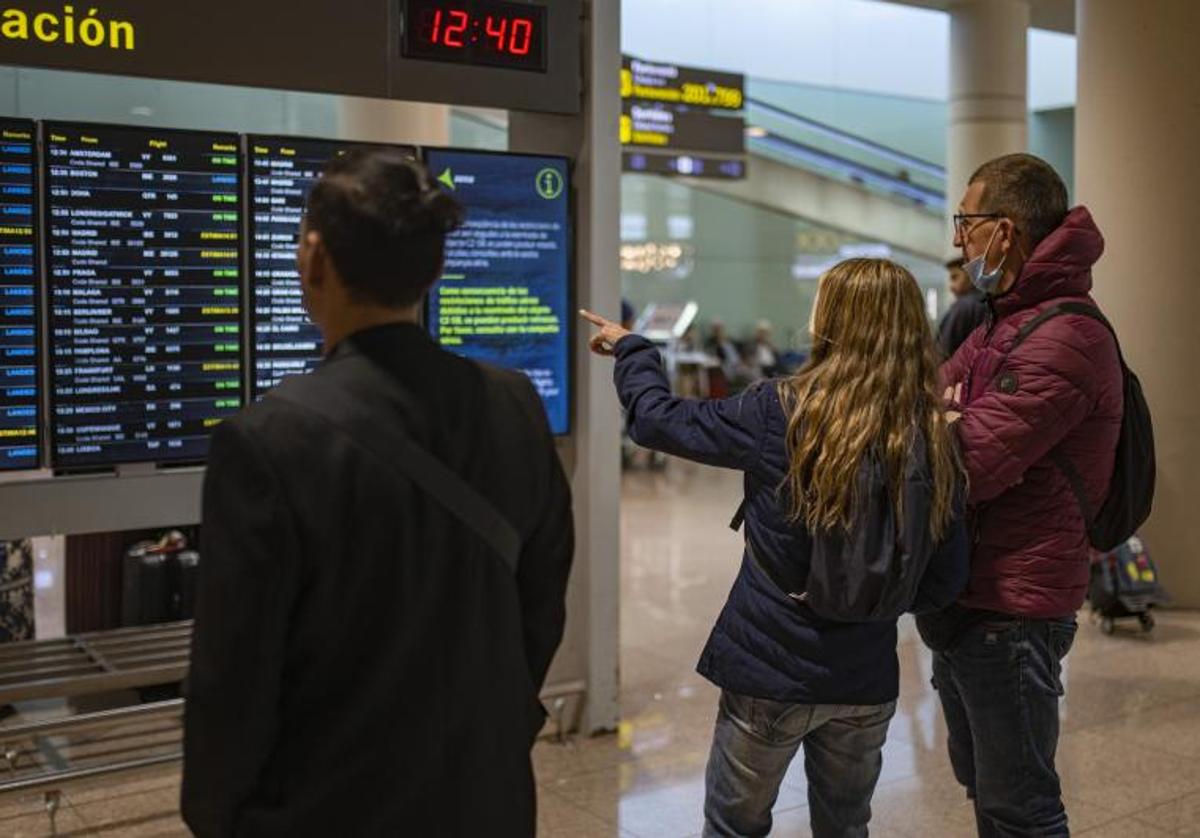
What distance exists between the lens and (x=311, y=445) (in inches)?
67.5

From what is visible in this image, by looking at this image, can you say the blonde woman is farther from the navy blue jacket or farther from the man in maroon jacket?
the man in maroon jacket

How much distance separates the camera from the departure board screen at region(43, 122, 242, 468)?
4.18 meters

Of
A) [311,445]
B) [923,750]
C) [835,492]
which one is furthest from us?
[923,750]

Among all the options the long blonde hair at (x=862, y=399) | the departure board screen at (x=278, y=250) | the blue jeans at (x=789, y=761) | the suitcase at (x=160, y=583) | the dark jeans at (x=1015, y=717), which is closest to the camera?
the long blonde hair at (x=862, y=399)

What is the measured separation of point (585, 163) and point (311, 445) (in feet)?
11.4

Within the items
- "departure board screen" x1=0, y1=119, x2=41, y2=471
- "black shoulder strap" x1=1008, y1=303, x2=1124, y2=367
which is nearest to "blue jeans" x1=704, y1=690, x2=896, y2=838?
"black shoulder strap" x1=1008, y1=303, x2=1124, y2=367

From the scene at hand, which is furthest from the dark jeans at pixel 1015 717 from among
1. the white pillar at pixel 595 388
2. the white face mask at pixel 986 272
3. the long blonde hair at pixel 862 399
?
the white pillar at pixel 595 388

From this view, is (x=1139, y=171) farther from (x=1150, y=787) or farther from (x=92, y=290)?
(x=92, y=290)

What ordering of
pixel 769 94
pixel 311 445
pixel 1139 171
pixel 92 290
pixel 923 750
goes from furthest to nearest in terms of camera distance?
pixel 769 94, pixel 1139 171, pixel 923 750, pixel 92 290, pixel 311 445

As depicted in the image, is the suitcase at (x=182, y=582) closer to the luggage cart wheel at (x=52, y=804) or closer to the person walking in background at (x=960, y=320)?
the luggage cart wheel at (x=52, y=804)

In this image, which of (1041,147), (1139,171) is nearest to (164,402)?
(1139,171)

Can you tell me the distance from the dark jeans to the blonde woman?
202 millimetres

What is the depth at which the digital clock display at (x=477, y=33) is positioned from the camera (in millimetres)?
4590

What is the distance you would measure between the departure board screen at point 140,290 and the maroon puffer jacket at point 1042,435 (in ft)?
8.09
